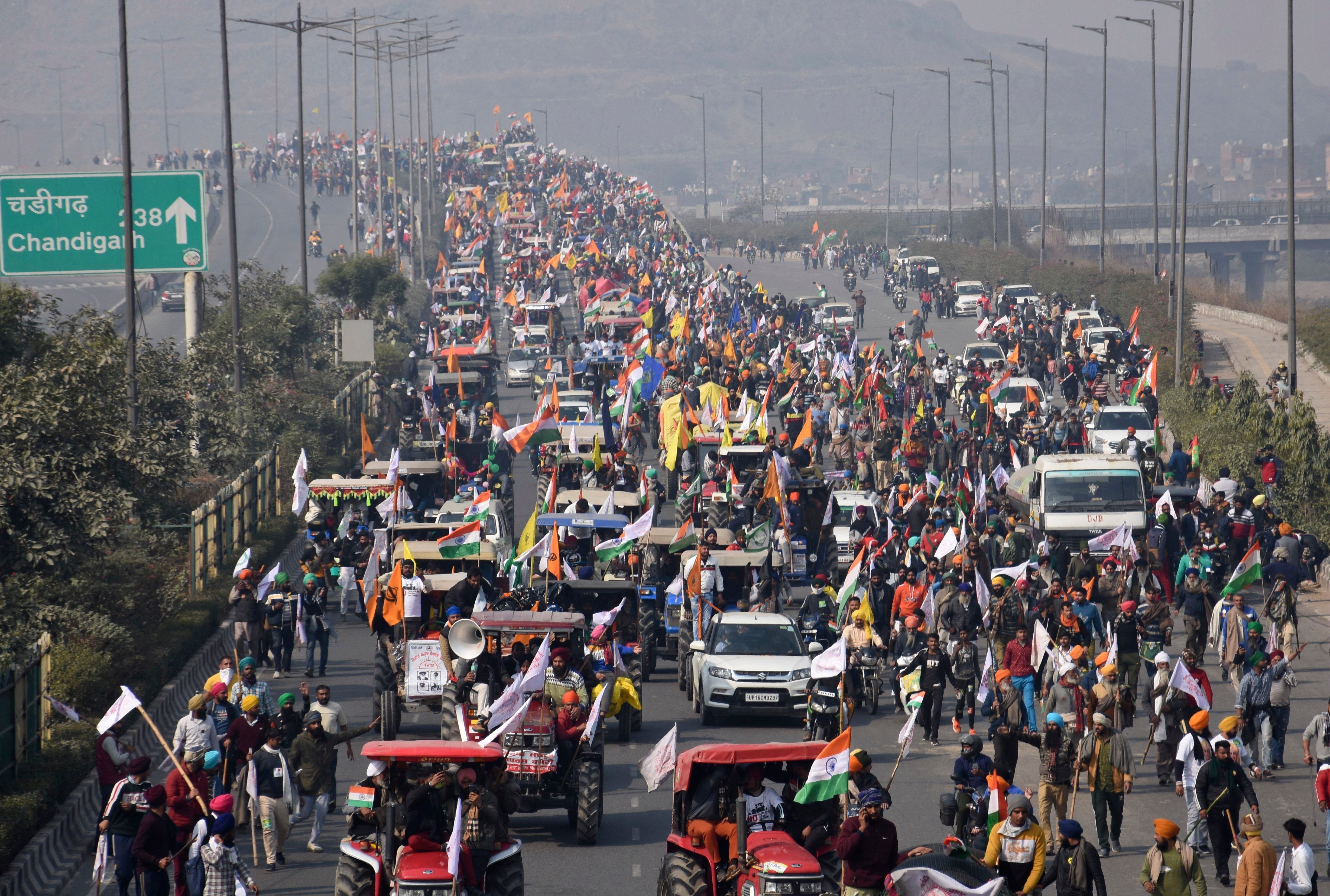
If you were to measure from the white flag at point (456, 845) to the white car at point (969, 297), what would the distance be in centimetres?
6254

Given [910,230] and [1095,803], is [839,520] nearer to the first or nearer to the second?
[1095,803]

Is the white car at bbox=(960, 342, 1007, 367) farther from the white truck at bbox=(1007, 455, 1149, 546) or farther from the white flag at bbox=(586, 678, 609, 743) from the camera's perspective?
the white flag at bbox=(586, 678, 609, 743)

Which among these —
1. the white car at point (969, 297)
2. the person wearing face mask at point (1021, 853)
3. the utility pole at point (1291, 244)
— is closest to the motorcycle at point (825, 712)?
the person wearing face mask at point (1021, 853)

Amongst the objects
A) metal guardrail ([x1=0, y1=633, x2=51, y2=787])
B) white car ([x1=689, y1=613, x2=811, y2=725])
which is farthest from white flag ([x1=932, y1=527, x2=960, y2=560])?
metal guardrail ([x1=0, y1=633, x2=51, y2=787])

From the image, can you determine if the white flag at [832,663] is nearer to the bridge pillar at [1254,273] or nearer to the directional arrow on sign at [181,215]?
the directional arrow on sign at [181,215]

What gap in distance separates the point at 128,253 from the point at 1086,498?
52.6 ft

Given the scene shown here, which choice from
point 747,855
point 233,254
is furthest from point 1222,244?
point 747,855

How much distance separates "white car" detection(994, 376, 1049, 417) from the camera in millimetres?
42562

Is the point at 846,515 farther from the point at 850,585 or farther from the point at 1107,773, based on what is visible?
the point at 1107,773

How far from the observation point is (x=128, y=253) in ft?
98.9

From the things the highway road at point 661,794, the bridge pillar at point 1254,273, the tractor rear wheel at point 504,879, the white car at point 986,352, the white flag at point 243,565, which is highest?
the bridge pillar at point 1254,273

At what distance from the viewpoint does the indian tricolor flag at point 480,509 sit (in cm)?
2833

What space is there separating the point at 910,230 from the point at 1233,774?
12485cm

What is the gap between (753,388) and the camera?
4384 centimetres
